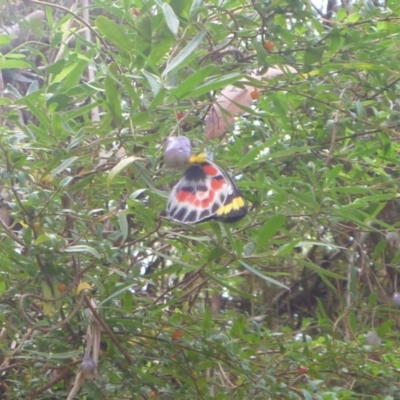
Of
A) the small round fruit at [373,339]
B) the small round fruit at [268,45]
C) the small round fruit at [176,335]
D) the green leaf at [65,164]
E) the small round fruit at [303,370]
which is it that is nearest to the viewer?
the green leaf at [65,164]

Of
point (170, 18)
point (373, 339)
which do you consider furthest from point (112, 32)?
point (373, 339)

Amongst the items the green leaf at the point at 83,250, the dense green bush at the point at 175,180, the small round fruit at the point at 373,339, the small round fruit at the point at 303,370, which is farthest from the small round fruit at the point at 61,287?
the small round fruit at the point at 373,339

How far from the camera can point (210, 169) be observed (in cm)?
98

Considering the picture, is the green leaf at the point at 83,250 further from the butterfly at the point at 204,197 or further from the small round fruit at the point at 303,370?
the small round fruit at the point at 303,370

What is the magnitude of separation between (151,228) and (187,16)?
0.33m

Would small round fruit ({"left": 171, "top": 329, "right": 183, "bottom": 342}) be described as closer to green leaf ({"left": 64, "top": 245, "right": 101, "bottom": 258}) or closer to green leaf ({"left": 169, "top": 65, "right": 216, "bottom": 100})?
green leaf ({"left": 64, "top": 245, "right": 101, "bottom": 258})

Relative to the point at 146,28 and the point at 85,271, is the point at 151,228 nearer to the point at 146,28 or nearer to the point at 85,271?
the point at 85,271

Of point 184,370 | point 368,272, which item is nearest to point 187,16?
point 184,370

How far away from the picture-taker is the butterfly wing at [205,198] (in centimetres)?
92

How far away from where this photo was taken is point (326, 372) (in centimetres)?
162

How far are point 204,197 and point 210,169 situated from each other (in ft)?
0.18

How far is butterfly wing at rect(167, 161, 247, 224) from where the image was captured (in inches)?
36.1

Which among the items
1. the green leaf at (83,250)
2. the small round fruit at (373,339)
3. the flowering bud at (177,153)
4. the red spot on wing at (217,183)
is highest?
the flowering bud at (177,153)

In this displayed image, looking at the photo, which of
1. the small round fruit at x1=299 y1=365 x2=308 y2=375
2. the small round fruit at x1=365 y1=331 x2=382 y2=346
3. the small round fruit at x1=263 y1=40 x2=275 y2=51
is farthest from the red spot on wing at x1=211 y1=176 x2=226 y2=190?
the small round fruit at x1=365 y1=331 x2=382 y2=346
